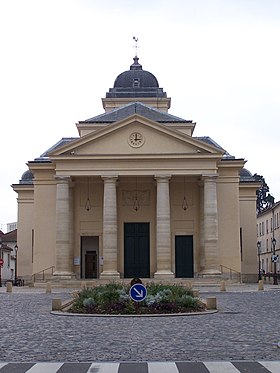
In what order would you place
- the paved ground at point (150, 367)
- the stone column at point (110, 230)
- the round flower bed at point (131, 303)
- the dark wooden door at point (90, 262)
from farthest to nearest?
1. the dark wooden door at point (90, 262)
2. the stone column at point (110, 230)
3. the round flower bed at point (131, 303)
4. the paved ground at point (150, 367)

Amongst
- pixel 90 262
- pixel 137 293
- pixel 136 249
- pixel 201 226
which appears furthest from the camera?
pixel 90 262

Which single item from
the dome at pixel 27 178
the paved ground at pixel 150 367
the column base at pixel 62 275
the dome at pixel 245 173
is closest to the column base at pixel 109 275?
the column base at pixel 62 275

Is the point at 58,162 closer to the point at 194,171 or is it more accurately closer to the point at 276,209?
the point at 194,171

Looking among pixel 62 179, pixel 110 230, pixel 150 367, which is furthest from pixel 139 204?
pixel 150 367

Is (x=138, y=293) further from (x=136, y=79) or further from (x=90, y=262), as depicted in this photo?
(x=136, y=79)

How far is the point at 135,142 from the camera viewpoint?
46.4 metres

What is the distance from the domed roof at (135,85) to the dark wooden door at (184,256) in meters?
17.5

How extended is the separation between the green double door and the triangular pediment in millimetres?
6338

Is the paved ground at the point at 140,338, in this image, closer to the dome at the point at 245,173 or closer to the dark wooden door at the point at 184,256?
the dark wooden door at the point at 184,256

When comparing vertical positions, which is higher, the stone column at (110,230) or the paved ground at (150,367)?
the stone column at (110,230)

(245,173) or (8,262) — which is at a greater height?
(245,173)

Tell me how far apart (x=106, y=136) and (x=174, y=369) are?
37007 millimetres

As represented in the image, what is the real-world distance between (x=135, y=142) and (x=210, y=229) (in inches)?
315

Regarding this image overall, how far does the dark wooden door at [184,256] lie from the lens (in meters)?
48.4
